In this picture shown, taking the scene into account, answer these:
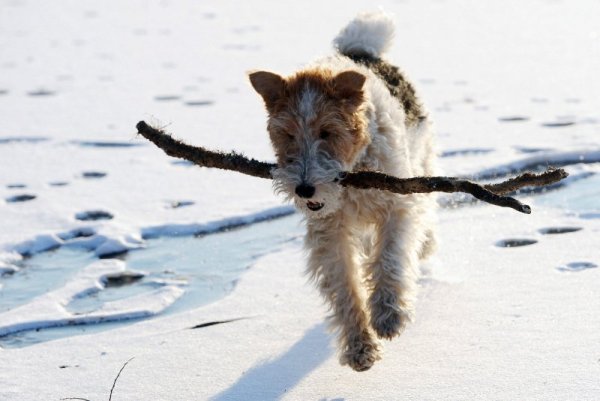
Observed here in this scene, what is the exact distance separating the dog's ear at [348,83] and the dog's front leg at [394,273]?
64 cm

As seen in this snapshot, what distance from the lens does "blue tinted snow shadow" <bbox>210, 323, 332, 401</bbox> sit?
12.5ft

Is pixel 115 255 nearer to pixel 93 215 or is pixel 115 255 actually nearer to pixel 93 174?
pixel 93 215

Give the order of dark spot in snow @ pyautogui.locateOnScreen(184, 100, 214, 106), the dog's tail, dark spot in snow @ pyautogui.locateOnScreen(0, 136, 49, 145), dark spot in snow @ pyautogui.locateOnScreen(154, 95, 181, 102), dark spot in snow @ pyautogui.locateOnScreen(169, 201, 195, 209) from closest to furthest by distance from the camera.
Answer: the dog's tail < dark spot in snow @ pyautogui.locateOnScreen(169, 201, 195, 209) < dark spot in snow @ pyautogui.locateOnScreen(0, 136, 49, 145) < dark spot in snow @ pyautogui.locateOnScreen(184, 100, 214, 106) < dark spot in snow @ pyautogui.locateOnScreen(154, 95, 181, 102)

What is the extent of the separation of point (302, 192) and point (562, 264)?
1846mm

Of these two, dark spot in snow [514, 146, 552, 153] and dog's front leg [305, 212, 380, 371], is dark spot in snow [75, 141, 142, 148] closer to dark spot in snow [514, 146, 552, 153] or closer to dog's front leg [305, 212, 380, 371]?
dark spot in snow [514, 146, 552, 153]

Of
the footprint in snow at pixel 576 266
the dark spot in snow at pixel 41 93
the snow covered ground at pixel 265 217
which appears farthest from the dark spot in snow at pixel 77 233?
the dark spot in snow at pixel 41 93

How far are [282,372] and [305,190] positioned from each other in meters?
Result: 0.82

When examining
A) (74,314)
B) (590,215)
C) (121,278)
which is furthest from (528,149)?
(74,314)

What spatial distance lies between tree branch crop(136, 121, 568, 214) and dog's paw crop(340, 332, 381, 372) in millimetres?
699

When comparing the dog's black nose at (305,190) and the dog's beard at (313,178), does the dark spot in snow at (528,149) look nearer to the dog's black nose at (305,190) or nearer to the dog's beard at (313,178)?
the dog's beard at (313,178)

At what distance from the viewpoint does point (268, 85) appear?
425 cm

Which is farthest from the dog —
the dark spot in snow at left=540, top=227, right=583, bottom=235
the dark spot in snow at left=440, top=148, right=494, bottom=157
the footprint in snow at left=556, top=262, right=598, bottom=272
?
the dark spot in snow at left=440, top=148, right=494, bottom=157

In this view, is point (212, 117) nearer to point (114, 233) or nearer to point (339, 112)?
point (114, 233)

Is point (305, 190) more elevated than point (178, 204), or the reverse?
point (305, 190)
